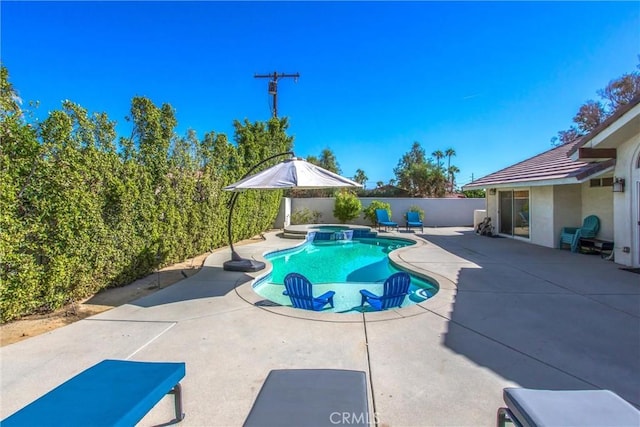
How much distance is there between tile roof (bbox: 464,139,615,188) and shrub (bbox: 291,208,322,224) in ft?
30.8

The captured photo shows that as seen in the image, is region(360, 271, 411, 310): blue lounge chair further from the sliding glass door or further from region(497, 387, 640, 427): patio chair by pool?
the sliding glass door

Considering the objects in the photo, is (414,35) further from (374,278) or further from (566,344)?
(566,344)

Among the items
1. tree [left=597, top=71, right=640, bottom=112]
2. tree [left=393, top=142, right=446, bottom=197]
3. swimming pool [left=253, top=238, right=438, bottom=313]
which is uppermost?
Answer: tree [left=597, top=71, right=640, bottom=112]

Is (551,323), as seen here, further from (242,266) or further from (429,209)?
(429,209)

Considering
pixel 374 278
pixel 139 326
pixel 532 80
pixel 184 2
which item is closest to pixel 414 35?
pixel 532 80

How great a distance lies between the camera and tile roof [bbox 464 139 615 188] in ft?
31.4

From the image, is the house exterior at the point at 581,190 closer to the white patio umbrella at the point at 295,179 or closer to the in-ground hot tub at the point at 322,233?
the in-ground hot tub at the point at 322,233

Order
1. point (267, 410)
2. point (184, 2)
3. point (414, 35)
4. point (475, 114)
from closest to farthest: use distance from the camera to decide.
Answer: point (267, 410) → point (184, 2) → point (414, 35) → point (475, 114)

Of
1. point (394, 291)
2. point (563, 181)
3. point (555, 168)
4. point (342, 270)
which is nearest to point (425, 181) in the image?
point (555, 168)

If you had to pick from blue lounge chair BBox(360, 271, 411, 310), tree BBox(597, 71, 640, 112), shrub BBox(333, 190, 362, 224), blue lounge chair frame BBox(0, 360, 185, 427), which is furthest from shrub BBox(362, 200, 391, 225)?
tree BBox(597, 71, 640, 112)

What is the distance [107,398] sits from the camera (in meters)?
2.01

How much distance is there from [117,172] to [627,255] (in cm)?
1260

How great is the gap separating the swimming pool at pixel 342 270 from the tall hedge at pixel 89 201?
114 inches

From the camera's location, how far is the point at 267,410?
6.34 ft
